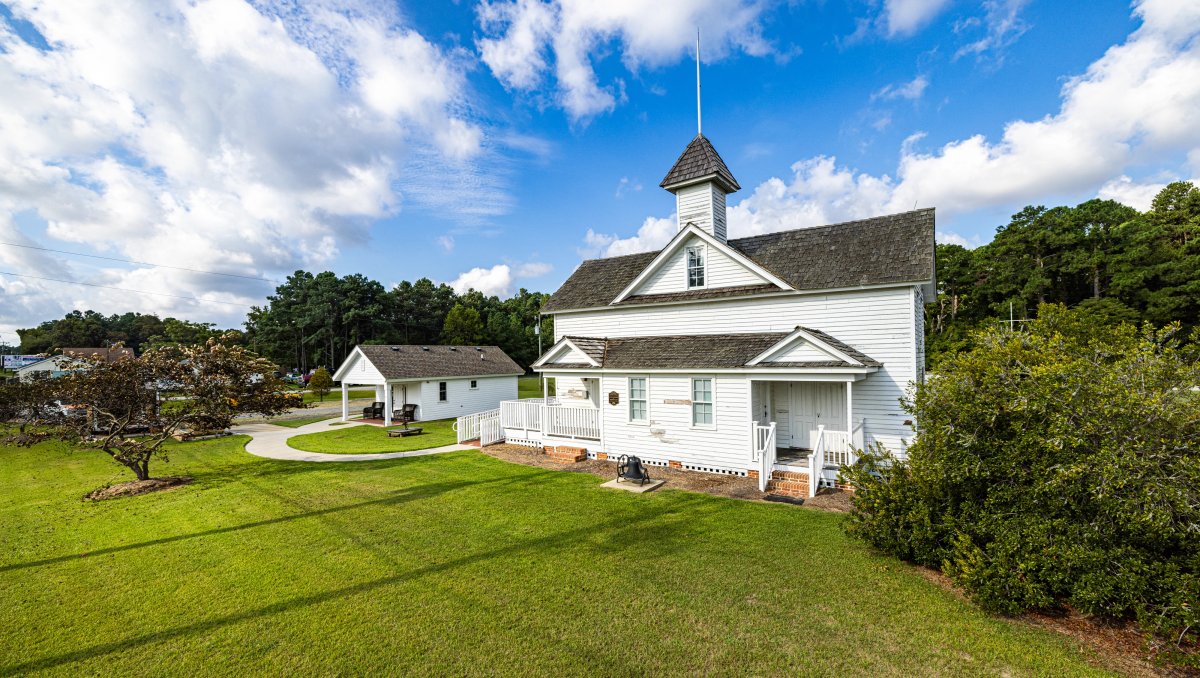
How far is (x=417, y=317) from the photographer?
63.3 meters

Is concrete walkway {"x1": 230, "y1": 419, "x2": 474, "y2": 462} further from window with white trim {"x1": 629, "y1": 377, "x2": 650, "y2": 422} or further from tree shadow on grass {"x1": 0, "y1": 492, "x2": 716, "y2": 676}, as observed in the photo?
window with white trim {"x1": 629, "y1": 377, "x2": 650, "y2": 422}

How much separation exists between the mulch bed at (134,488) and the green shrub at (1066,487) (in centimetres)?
1642

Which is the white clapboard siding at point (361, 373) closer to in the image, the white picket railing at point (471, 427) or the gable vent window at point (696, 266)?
the white picket railing at point (471, 427)

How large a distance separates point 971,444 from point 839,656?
318cm

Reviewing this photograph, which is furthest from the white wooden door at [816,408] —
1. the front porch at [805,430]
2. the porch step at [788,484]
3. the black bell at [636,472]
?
the black bell at [636,472]

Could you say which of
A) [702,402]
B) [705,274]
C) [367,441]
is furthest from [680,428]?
[367,441]

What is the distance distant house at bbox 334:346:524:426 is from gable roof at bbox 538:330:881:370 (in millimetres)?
12356

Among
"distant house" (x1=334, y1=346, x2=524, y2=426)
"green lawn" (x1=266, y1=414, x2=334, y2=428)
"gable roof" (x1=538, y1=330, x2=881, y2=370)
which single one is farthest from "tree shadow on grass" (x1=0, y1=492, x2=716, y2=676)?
"green lawn" (x1=266, y1=414, x2=334, y2=428)

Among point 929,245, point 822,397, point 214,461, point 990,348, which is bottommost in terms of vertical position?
point 214,461

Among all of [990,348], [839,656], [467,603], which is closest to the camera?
[839,656]

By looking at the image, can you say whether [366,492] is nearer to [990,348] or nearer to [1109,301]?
[990,348]

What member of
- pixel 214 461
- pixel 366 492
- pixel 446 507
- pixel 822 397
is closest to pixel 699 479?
pixel 822 397

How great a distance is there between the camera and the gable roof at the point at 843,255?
12.5 meters

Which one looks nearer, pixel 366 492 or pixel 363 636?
pixel 363 636
